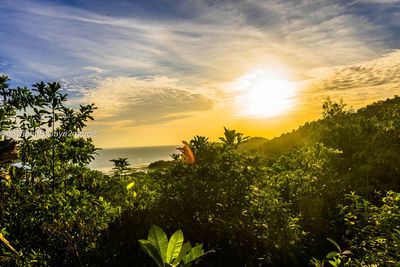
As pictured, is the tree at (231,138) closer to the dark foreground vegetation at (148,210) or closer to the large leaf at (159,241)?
the dark foreground vegetation at (148,210)

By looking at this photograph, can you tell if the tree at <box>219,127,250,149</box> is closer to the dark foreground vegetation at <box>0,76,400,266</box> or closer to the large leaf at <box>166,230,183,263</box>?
the dark foreground vegetation at <box>0,76,400,266</box>

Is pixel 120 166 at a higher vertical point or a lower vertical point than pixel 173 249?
higher

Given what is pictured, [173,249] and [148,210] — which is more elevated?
[173,249]

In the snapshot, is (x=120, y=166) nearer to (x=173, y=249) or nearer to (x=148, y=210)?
(x=148, y=210)

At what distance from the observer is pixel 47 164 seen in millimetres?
4227

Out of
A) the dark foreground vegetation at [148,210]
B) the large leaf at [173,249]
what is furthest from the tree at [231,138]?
the large leaf at [173,249]

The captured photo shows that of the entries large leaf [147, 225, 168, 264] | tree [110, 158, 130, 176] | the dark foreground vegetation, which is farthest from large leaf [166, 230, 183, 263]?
tree [110, 158, 130, 176]

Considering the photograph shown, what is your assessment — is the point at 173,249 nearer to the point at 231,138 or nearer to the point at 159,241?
the point at 159,241

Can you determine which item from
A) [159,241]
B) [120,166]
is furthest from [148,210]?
[159,241]

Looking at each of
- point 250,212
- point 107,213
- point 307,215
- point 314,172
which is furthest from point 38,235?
point 314,172

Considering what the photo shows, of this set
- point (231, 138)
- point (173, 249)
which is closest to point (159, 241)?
point (173, 249)

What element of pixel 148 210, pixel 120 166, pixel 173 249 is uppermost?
pixel 120 166

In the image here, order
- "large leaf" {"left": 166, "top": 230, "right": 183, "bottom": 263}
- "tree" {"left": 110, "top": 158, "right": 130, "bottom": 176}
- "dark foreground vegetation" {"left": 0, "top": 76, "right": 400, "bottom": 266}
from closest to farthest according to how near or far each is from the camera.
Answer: "large leaf" {"left": 166, "top": 230, "right": 183, "bottom": 263} < "dark foreground vegetation" {"left": 0, "top": 76, "right": 400, "bottom": 266} < "tree" {"left": 110, "top": 158, "right": 130, "bottom": 176}

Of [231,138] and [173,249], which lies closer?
[173,249]
